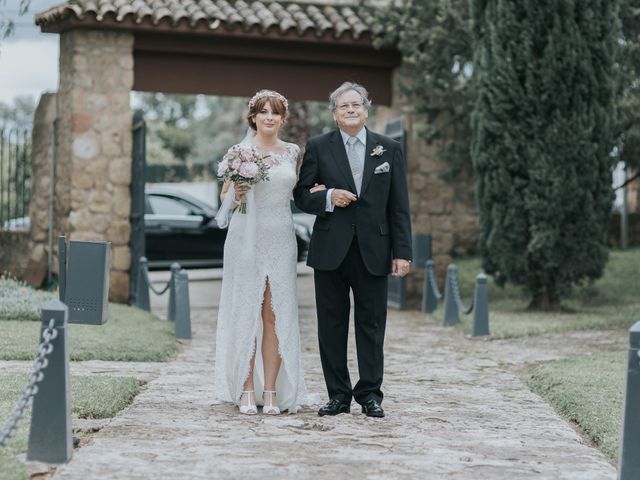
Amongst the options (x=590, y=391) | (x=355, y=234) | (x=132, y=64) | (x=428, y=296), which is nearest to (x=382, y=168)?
(x=355, y=234)

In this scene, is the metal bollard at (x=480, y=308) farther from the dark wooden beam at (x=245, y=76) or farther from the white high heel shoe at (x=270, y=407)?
the dark wooden beam at (x=245, y=76)

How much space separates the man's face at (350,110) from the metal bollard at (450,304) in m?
Answer: 6.03

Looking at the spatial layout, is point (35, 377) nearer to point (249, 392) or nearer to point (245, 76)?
point (249, 392)

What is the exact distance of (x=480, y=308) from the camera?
11.0 meters

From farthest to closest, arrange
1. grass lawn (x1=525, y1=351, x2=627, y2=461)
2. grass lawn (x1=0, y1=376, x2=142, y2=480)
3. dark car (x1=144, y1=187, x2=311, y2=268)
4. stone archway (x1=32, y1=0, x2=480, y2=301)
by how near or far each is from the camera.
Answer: dark car (x1=144, y1=187, x2=311, y2=268)
stone archway (x1=32, y1=0, x2=480, y2=301)
grass lawn (x1=525, y1=351, x2=627, y2=461)
grass lawn (x1=0, y1=376, x2=142, y2=480)

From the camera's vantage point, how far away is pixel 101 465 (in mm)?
4965

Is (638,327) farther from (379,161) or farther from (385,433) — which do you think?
(379,161)

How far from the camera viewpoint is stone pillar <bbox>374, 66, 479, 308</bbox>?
15.4m

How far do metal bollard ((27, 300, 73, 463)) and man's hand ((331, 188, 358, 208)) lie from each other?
2012 mm

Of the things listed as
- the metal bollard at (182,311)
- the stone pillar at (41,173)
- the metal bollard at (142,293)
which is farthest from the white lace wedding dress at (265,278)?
the stone pillar at (41,173)

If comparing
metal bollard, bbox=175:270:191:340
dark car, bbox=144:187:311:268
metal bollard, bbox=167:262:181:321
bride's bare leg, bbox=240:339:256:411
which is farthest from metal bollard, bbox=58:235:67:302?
dark car, bbox=144:187:311:268

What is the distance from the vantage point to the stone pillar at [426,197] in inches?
606

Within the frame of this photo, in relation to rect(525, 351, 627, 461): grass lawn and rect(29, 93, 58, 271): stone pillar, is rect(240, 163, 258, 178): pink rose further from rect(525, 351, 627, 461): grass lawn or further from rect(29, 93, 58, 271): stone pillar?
rect(29, 93, 58, 271): stone pillar

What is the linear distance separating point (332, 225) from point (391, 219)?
1.21 feet
